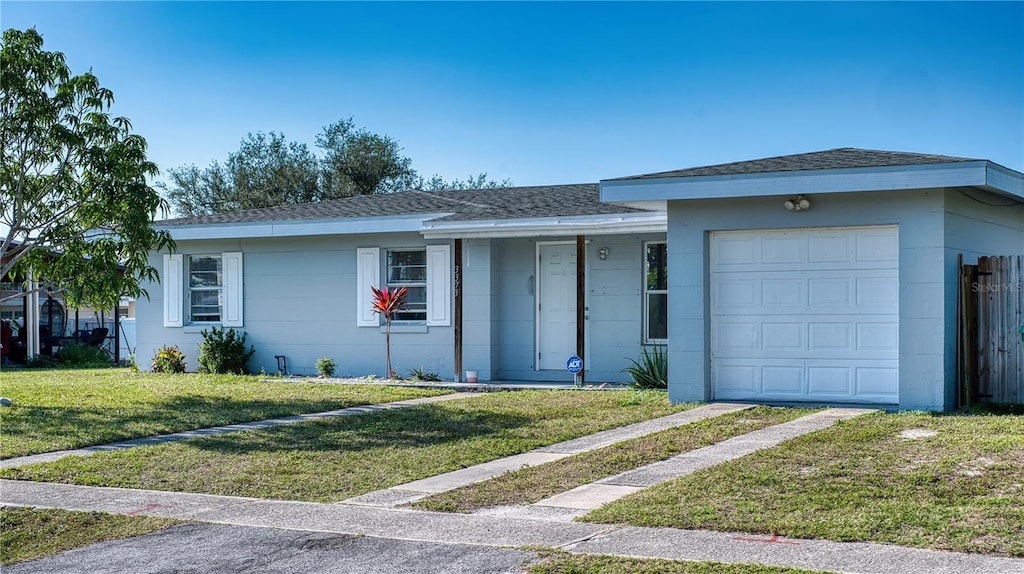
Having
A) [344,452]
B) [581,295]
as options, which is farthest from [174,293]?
[344,452]

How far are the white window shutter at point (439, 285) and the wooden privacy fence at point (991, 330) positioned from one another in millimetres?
7819

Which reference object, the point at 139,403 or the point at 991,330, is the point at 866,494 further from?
the point at 139,403

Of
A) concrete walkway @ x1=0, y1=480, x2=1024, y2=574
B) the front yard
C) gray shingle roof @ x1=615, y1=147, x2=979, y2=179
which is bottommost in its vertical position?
concrete walkway @ x1=0, y1=480, x2=1024, y2=574

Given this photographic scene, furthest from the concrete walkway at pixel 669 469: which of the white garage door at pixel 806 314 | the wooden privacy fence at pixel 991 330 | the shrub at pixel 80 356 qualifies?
the shrub at pixel 80 356

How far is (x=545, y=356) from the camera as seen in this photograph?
1669 centimetres

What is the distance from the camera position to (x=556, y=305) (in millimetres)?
16625

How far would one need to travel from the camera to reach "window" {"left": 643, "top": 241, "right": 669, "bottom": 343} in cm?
1590

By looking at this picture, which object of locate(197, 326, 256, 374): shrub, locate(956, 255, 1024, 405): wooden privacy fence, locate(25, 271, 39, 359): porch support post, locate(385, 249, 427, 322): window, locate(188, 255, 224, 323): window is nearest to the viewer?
locate(956, 255, 1024, 405): wooden privacy fence

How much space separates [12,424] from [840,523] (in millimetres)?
8789

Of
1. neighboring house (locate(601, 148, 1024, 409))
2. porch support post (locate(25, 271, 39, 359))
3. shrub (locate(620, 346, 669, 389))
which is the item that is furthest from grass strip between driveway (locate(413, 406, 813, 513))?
porch support post (locate(25, 271, 39, 359))

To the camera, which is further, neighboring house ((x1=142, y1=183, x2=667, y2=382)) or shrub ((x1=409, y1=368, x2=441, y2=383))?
shrub ((x1=409, y1=368, x2=441, y2=383))

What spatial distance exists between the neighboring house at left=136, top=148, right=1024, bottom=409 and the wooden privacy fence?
234 millimetres

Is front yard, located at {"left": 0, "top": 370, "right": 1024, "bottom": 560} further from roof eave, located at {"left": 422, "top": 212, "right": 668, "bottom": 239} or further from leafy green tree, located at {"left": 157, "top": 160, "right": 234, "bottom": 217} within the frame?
leafy green tree, located at {"left": 157, "top": 160, "right": 234, "bottom": 217}

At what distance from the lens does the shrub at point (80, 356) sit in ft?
75.8
